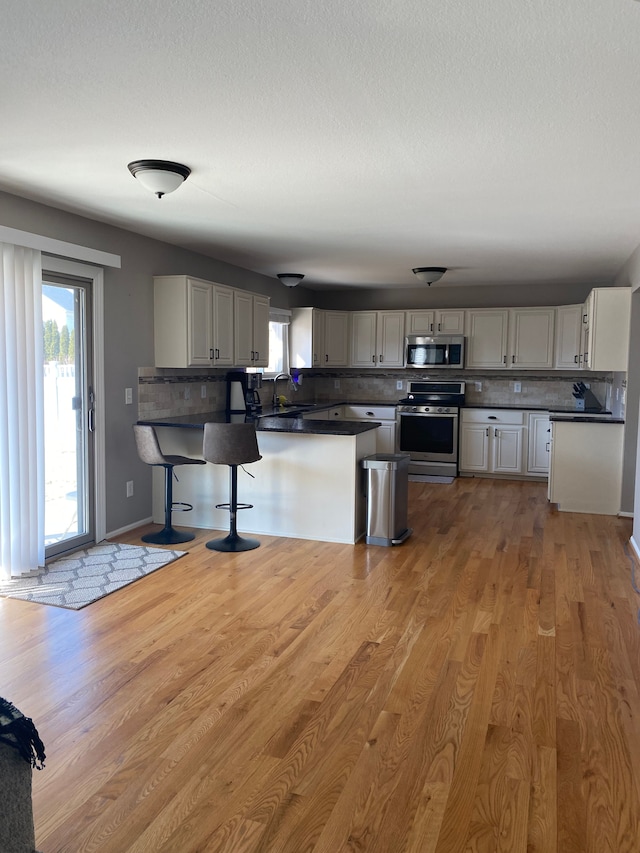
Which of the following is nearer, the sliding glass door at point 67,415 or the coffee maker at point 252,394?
the sliding glass door at point 67,415

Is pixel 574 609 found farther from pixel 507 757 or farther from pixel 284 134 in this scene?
pixel 284 134

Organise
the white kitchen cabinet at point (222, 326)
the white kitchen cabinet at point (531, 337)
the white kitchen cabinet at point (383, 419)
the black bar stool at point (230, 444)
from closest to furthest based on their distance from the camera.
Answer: the black bar stool at point (230, 444)
the white kitchen cabinet at point (222, 326)
the white kitchen cabinet at point (531, 337)
the white kitchen cabinet at point (383, 419)

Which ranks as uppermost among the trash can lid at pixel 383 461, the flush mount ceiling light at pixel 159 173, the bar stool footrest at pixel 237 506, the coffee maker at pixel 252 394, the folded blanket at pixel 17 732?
the flush mount ceiling light at pixel 159 173

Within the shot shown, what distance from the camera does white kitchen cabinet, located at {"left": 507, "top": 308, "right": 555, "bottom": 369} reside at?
799cm

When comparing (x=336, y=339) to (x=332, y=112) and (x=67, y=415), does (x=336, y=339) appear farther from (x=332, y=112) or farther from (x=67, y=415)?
(x=332, y=112)

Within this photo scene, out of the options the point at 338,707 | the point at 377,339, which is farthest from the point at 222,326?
the point at 338,707

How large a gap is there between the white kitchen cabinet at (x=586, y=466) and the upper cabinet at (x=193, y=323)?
3.19 meters

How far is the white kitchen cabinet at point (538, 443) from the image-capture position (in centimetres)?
776

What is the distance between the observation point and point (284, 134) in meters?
2.94

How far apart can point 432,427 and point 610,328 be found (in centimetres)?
271

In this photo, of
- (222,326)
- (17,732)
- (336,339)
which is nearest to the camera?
(17,732)

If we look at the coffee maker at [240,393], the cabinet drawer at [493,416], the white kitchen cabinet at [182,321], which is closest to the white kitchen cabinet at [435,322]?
the cabinet drawer at [493,416]

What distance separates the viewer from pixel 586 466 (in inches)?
243

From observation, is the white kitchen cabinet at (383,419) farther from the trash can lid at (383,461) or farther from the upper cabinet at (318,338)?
the trash can lid at (383,461)
